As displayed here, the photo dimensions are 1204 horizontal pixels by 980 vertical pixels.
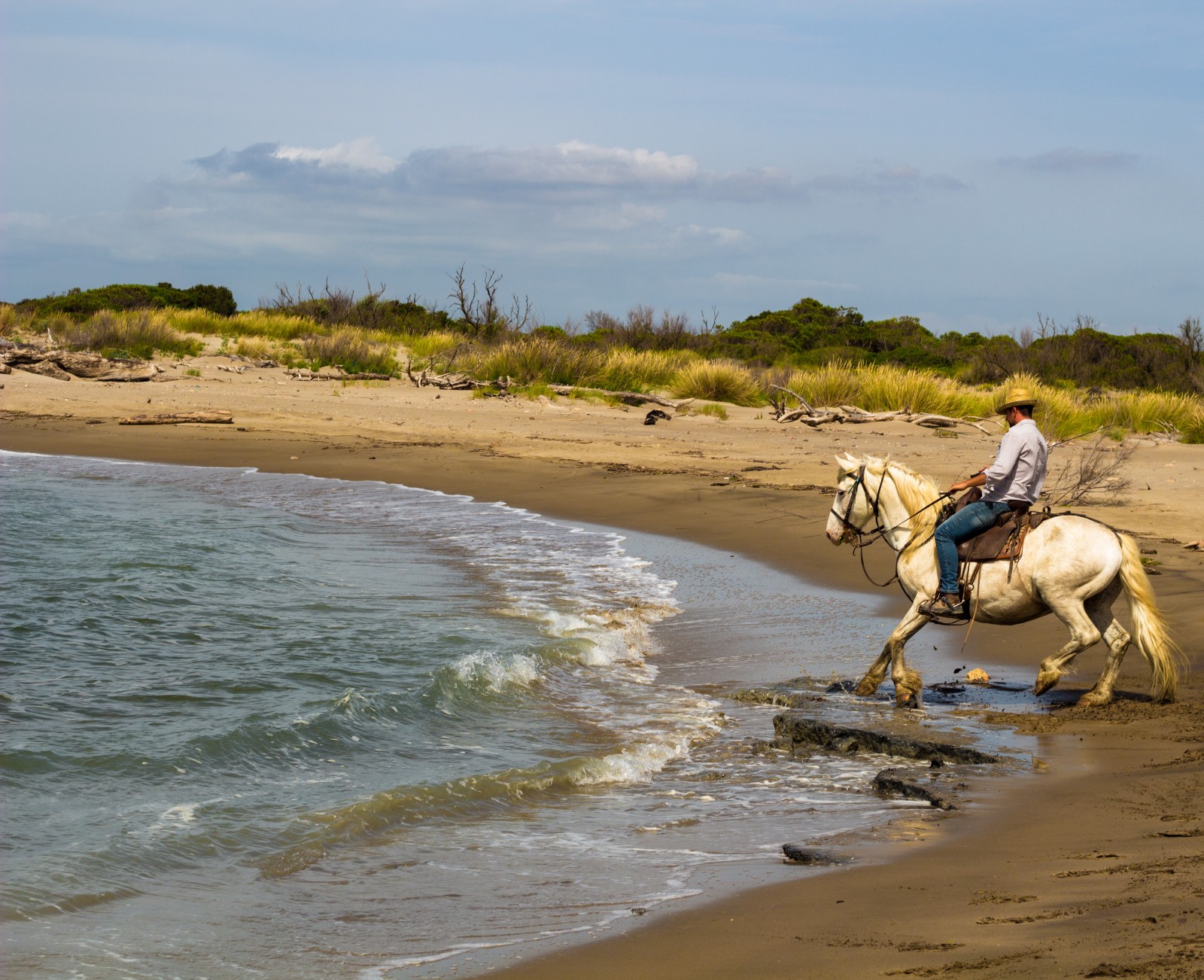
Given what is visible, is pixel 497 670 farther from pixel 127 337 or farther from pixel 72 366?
pixel 127 337

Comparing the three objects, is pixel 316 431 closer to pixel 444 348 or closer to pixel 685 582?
pixel 444 348

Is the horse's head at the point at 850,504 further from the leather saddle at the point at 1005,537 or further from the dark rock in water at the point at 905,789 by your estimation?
the dark rock in water at the point at 905,789

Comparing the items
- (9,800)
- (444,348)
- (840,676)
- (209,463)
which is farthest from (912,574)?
(444,348)

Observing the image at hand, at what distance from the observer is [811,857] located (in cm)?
525

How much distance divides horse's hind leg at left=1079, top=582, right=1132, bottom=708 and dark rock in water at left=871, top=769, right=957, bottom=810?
2.00 metres

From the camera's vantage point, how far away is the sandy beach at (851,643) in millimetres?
3918

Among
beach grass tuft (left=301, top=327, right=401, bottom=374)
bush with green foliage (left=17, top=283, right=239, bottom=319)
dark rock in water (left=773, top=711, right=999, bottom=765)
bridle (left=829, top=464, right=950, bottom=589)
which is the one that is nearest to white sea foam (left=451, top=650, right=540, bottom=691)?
dark rock in water (left=773, top=711, right=999, bottom=765)

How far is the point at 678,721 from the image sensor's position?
314 inches

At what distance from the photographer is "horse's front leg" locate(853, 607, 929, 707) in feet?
26.2

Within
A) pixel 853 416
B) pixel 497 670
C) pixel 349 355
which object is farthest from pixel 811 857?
pixel 349 355

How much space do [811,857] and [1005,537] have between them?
3.70 metres

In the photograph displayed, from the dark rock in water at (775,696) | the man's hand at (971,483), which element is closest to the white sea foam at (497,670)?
the dark rock in water at (775,696)

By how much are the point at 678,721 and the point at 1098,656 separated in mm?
3813

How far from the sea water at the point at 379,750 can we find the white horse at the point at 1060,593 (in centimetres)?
132
